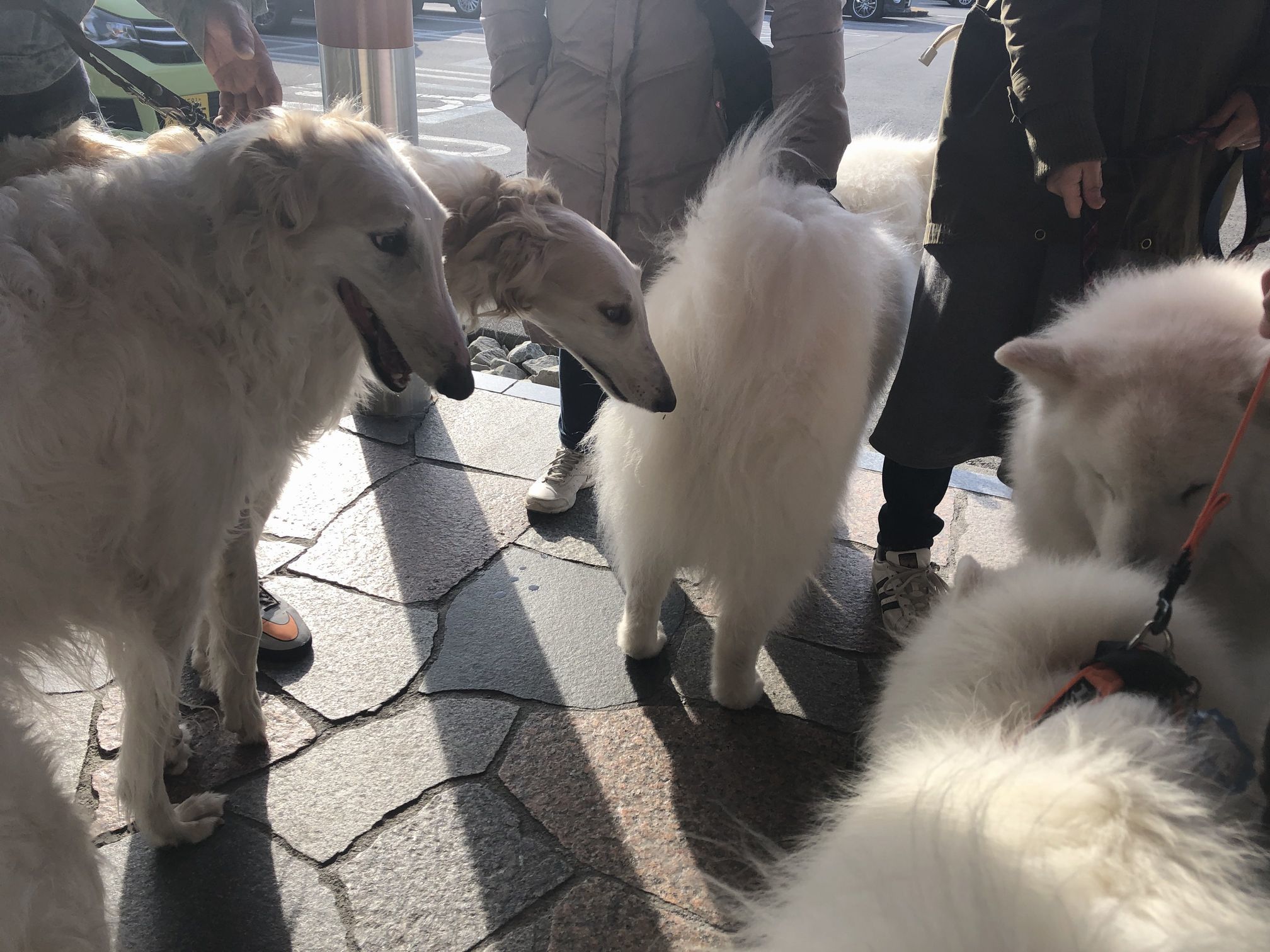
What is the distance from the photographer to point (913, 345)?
261cm

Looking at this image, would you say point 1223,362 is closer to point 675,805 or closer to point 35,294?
point 675,805

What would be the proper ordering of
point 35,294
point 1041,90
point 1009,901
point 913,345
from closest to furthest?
point 1009,901
point 35,294
point 1041,90
point 913,345

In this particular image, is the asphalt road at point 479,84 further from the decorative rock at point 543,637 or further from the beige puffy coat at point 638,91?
the decorative rock at point 543,637

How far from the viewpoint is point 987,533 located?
3408 millimetres

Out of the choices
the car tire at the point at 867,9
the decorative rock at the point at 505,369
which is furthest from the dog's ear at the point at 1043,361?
the car tire at the point at 867,9

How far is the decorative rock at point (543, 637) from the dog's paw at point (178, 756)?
0.65m

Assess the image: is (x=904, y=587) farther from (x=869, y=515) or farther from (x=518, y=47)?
(x=518, y=47)

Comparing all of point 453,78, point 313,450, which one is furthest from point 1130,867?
point 453,78

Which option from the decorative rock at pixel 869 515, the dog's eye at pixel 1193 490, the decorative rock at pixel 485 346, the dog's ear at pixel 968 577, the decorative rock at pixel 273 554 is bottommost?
the decorative rock at pixel 485 346

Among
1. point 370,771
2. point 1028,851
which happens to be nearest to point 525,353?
point 370,771

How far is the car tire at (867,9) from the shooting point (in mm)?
22219

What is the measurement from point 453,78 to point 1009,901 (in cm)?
1450

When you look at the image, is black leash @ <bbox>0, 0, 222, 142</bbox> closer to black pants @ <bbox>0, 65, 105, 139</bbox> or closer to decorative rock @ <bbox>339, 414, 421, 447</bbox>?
black pants @ <bbox>0, 65, 105, 139</bbox>

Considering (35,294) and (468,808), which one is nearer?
(35,294)
